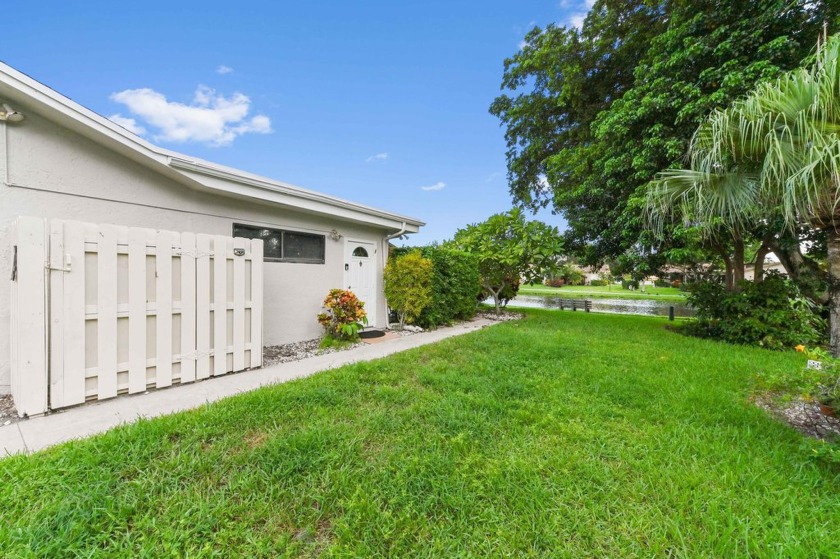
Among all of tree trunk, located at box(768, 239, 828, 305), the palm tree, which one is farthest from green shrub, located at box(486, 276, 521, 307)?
tree trunk, located at box(768, 239, 828, 305)

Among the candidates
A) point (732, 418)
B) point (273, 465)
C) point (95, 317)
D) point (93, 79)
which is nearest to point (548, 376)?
point (732, 418)

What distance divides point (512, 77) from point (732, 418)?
1354 centimetres

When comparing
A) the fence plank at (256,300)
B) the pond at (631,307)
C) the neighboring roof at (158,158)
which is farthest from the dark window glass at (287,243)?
the pond at (631,307)

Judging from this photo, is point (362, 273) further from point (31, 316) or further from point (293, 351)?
point (31, 316)

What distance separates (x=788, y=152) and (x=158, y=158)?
7.40m

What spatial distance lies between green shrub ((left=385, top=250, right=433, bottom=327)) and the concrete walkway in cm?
243

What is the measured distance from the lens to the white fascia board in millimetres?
4590

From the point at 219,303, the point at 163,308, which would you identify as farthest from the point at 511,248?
the point at 163,308

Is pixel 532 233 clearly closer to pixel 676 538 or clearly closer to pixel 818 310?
pixel 818 310

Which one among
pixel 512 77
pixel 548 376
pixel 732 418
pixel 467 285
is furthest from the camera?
pixel 512 77

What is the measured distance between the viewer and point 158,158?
13.9 ft

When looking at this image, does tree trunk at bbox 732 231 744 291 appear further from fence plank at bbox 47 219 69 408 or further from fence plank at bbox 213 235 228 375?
fence plank at bbox 47 219 69 408

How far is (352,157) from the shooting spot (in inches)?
523

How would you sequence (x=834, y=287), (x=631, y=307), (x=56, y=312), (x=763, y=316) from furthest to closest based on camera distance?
(x=631, y=307) → (x=763, y=316) → (x=834, y=287) → (x=56, y=312)
